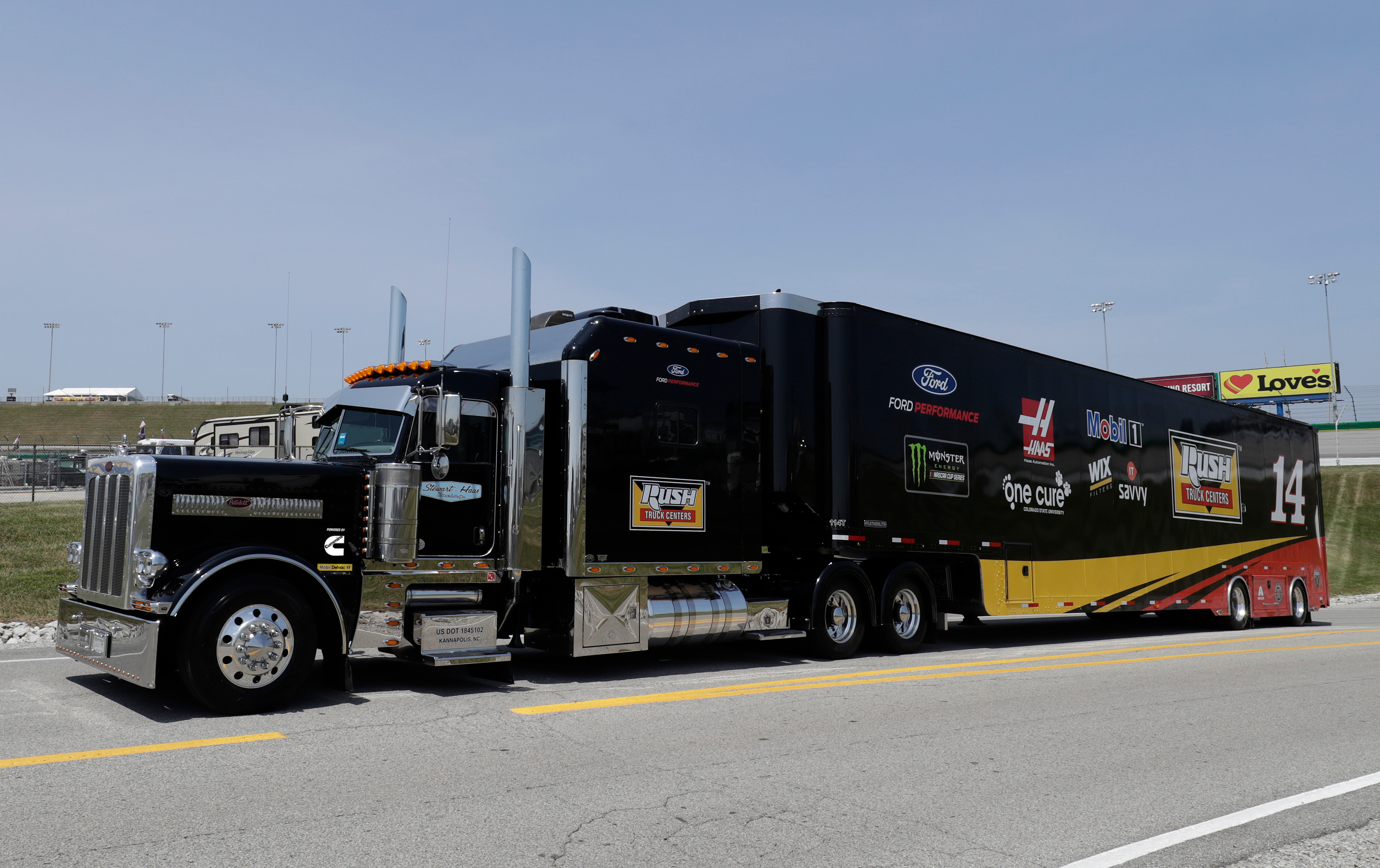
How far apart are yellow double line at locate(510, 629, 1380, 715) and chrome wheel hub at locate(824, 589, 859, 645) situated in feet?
2.93

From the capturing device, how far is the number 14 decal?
18922 mm

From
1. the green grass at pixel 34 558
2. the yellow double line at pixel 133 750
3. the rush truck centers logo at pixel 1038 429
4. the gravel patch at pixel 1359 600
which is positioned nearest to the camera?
the yellow double line at pixel 133 750

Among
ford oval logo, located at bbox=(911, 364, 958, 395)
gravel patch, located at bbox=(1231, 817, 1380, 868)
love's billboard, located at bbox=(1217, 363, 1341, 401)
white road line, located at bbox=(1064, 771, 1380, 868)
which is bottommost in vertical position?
gravel patch, located at bbox=(1231, 817, 1380, 868)

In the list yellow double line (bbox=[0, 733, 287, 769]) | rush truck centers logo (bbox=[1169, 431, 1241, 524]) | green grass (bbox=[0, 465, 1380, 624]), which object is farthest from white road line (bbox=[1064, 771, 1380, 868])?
rush truck centers logo (bbox=[1169, 431, 1241, 524])

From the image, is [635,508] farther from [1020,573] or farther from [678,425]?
[1020,573]

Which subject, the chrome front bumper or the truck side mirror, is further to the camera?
the truck side mirror

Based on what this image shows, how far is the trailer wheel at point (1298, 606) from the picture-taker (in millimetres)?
18953

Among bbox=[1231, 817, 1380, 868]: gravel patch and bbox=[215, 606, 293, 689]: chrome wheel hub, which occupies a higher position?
bbox=[215, 606, 293, 689]: chrome wheel hub

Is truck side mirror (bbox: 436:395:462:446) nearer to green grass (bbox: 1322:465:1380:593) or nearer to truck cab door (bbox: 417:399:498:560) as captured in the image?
truck cab door (bbox: 417:399:498:560)

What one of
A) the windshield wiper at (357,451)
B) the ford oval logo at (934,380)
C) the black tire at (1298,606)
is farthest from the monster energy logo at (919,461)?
the black tire at (1298,606)

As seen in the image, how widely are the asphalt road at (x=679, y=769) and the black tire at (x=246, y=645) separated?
0.70ft

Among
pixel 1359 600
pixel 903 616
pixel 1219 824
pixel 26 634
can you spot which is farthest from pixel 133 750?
pixel 1359 600

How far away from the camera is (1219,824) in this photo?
193 inches

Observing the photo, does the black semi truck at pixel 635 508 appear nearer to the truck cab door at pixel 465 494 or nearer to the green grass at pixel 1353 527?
the truck cab door at pixel 465 494
